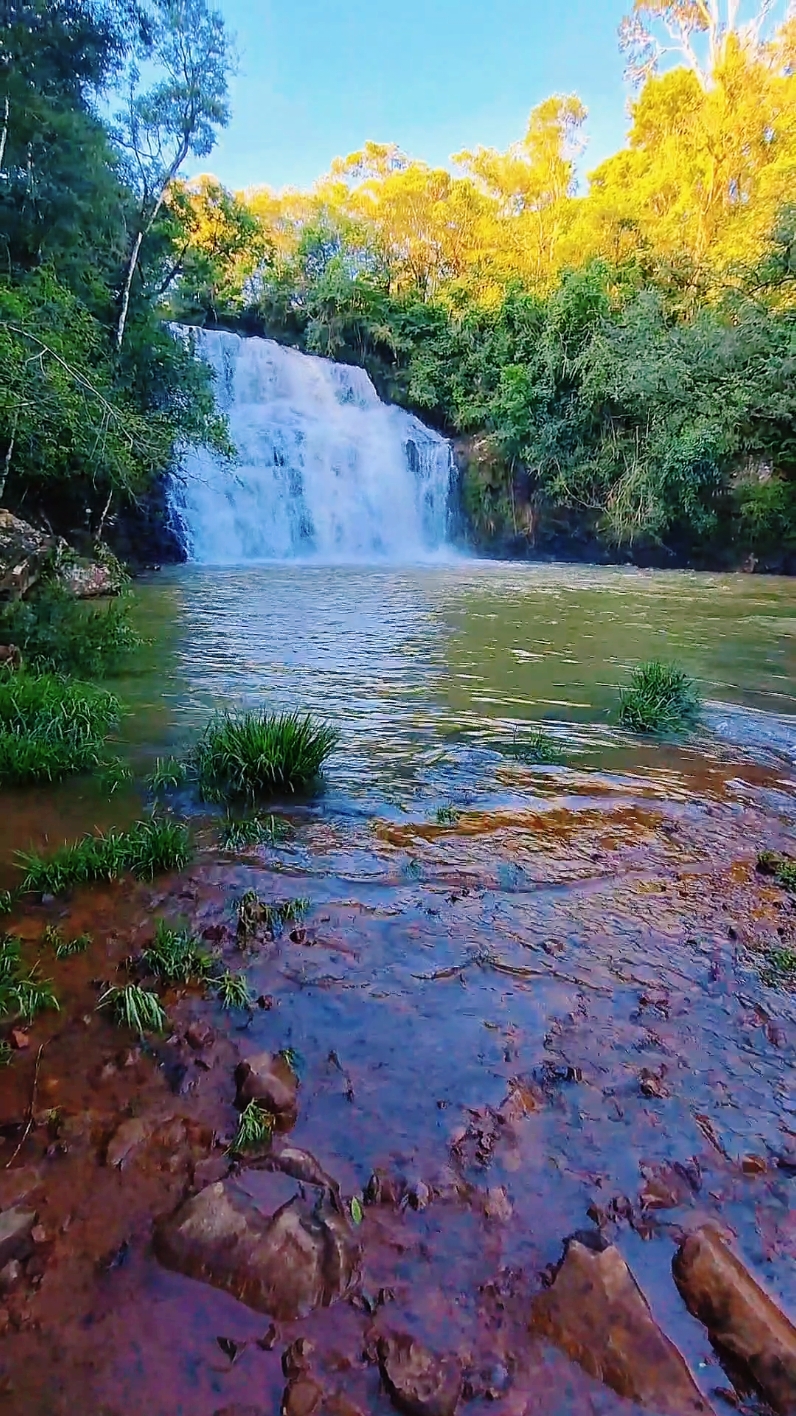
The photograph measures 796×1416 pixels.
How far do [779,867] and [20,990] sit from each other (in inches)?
109

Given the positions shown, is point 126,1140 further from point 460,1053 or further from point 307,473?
point 307,473

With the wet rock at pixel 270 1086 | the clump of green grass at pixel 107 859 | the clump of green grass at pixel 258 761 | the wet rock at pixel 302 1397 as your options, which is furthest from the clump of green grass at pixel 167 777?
the wet rock at pixel 302 1397

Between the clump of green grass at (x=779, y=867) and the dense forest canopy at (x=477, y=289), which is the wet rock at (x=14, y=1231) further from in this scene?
the dense forest canopy at (x=477, y=289)

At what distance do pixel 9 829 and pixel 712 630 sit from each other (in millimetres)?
8422

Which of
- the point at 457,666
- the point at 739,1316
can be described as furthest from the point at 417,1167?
the point at 457,666

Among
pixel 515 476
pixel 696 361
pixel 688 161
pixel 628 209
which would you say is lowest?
pixel 515 476

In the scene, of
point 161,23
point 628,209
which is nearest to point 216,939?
point 161,23

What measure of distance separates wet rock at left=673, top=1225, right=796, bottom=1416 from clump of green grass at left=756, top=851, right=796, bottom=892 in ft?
5.80

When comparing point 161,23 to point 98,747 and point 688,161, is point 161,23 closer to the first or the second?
point 98,747

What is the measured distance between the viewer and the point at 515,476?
21.3 metres

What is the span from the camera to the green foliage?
241 inches

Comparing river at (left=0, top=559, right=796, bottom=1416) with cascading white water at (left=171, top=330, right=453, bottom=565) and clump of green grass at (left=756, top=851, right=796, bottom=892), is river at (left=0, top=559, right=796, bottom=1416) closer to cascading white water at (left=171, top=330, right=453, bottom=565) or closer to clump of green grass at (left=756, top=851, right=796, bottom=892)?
clump of green grass at (left=756, top=851, right=796, bottom=892)

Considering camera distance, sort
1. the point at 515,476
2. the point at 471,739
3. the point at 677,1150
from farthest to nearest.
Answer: the point at 515,476 → the point at 471,739 → the point at 677,1150

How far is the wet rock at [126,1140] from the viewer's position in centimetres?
165
